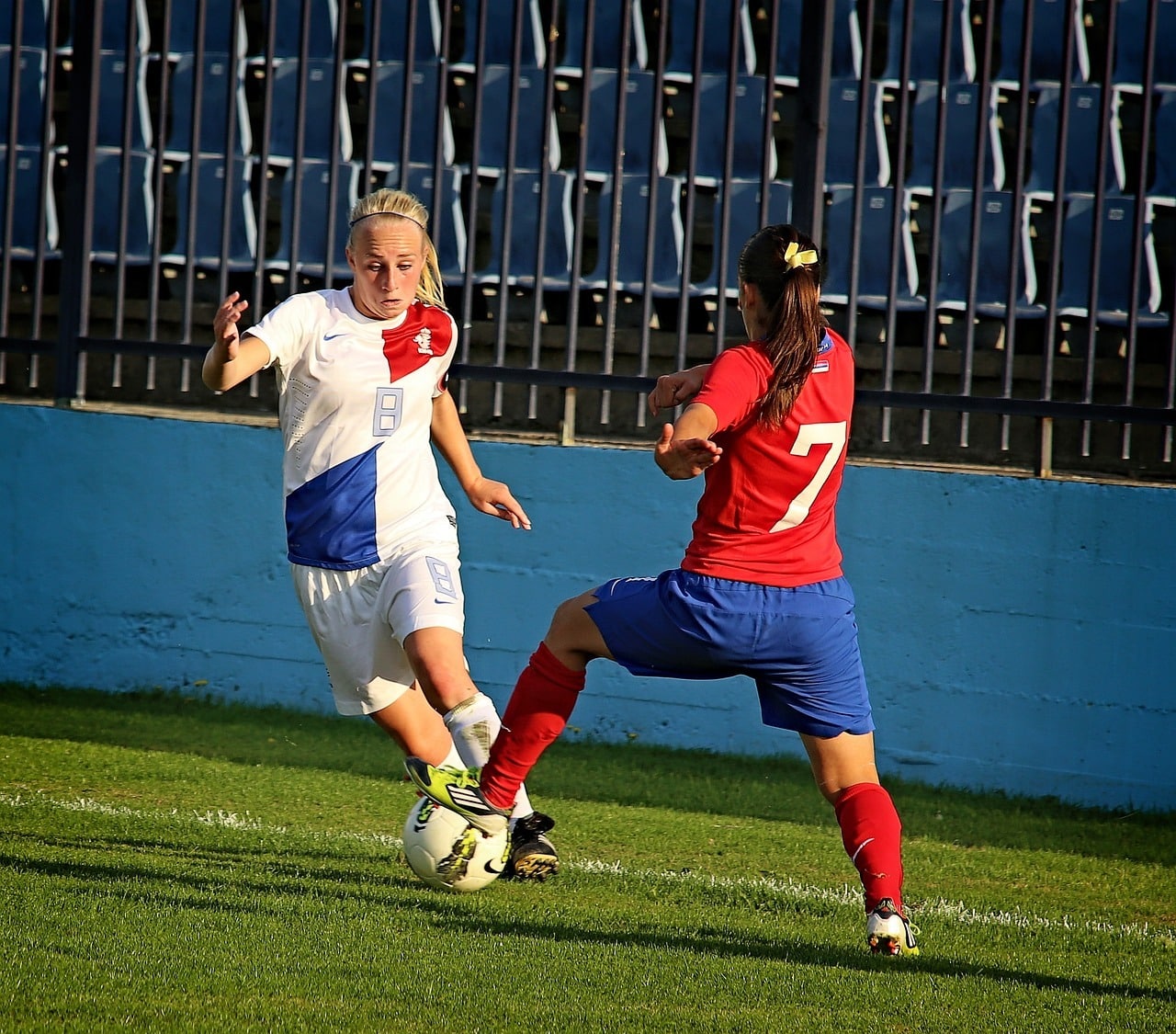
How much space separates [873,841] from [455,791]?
109cm

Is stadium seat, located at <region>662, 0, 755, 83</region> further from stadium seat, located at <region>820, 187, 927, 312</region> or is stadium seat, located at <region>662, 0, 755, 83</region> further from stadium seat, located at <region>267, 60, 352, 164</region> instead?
stadium seat, located at <region>267, 60, 352, 164</region>

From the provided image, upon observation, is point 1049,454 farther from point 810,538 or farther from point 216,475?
point 216,475

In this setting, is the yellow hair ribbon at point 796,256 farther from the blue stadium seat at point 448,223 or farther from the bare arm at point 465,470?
the blue stadium seat at point 448,223

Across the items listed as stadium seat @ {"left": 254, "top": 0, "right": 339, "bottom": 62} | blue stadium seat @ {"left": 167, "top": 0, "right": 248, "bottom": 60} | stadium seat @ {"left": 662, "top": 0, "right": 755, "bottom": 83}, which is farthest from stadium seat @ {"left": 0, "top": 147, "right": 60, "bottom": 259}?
stadium seat @ {"left": 662, "top": 0, "right": 755, "bottom": 83}

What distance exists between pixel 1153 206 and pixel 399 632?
4.53 m

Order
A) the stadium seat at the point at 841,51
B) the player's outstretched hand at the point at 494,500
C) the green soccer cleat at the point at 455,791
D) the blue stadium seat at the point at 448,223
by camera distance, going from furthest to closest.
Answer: the blue stadium seat at the point at 448,223, the stadium seat at the point at 841,51, the player's outstretched hand at the point at 494,500, the green soccer cleat at the point at 455,791

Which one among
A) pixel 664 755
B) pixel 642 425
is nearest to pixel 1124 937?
pixel 664 755

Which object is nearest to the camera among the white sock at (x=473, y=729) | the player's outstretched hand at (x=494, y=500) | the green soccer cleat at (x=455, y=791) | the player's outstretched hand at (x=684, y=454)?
the player's outstretched hand at (x=684, y=454)

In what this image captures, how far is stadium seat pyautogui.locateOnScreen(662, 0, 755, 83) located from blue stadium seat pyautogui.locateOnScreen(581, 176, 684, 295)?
57 cm

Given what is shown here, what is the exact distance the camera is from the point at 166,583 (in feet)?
24.7

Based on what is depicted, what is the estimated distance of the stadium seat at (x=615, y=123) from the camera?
735cm

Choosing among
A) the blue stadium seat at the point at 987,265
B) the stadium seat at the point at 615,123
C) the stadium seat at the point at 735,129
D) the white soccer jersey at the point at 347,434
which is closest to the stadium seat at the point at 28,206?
the stadium seat at the point at 615,123

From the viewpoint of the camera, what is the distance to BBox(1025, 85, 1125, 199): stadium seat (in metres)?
7.03

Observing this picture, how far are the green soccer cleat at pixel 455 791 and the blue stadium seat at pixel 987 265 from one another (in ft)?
13.3
